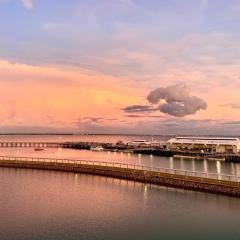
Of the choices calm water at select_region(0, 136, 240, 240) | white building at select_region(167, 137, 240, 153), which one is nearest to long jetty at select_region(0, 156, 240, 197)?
calm water at select_region(0, 136, 240, 240)

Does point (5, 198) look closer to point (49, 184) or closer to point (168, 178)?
point (49, 184)

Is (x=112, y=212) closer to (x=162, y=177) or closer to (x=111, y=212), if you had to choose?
(x=111, y=212)

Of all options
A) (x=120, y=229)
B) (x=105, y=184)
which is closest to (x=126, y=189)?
(x=105, y=184)

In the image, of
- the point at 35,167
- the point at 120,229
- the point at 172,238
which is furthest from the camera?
the point at 35,167

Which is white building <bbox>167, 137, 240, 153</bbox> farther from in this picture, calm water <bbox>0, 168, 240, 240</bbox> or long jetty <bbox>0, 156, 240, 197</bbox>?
calm water <bbox>0, 168, 240, 240</bbox>

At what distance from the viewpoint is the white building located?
132 meters

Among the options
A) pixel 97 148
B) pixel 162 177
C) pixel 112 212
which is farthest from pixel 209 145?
pixel 112 212

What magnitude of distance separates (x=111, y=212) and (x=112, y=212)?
0.14 meters

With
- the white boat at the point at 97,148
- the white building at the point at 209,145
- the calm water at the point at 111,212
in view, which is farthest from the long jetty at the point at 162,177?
the white boat at the point at 97,148

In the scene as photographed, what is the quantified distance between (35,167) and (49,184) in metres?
26.3

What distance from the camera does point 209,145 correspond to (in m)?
140

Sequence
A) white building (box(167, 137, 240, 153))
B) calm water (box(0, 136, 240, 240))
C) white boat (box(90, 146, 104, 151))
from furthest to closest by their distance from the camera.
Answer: white boat (box(90, 146, 104, 151)) < white building (box(167, 137, 240, 153)) < calm water (box(0, 136, 240, 240))

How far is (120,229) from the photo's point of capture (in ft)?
132

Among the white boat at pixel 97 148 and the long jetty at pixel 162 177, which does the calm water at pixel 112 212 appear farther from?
the white boat at pixel 97 148
